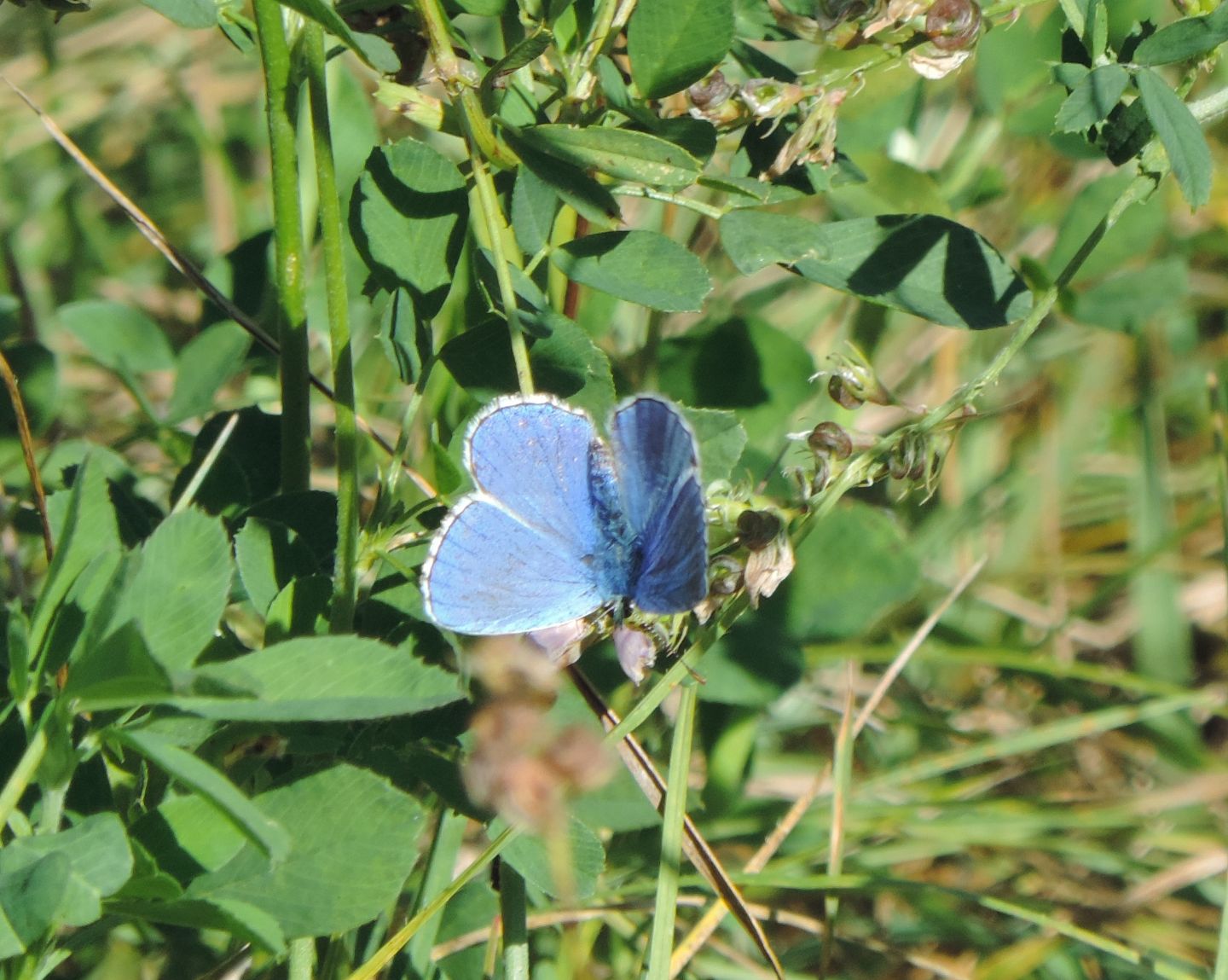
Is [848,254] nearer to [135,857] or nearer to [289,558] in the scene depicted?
[289,558]

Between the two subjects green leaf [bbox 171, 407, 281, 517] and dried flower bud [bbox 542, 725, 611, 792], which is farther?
green leaf [bbox 171, 407, 281, 517]

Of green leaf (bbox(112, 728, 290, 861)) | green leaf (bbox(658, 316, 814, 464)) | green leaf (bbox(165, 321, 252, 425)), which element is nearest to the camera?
green leaf (bbox(112, 728, 290, 861))

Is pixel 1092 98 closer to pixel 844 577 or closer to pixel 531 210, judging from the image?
pixel 531 210

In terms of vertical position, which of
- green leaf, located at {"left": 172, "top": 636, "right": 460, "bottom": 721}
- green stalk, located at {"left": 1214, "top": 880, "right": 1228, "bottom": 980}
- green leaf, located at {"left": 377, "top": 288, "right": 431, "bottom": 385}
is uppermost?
green leaf, located at {"left": 377, "top": 288, "right": 431, "bottom": 385}

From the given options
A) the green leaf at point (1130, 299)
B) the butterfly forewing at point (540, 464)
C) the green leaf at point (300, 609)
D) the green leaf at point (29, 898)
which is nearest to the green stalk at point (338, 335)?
the green leaf at point (300, 609)

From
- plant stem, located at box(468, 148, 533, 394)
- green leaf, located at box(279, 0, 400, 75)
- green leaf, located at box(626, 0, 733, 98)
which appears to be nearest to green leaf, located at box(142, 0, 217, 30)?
green leaf, located at box(279, 0, 400, 75)

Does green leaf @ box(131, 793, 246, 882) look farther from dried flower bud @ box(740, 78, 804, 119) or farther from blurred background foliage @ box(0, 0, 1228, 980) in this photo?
dried flower bud @ box(740, 78, 804, 119)

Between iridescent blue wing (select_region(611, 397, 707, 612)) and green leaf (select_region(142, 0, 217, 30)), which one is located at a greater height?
green leaf (select_region(142, 0, 217, 30))
